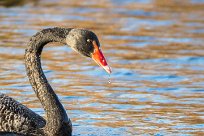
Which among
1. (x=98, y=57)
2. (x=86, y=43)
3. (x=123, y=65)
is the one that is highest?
(x=86, y=43)

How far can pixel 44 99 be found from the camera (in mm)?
8711

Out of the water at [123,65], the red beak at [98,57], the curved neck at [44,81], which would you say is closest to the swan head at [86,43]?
the red beak at [98,57]

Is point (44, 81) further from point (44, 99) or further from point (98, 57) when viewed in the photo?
point (98, 57)

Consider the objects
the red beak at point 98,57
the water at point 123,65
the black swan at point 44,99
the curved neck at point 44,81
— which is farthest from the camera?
the water at point 123,65

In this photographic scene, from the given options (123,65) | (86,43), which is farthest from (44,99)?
(123,65)

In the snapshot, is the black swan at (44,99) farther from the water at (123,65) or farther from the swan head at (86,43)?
the water at (123,65)

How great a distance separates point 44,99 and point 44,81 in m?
0.20

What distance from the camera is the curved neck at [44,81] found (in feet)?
28.0

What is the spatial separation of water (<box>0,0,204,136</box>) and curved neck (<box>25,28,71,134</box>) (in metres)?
0.49

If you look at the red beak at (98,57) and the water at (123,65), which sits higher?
the red beak at (98,57)

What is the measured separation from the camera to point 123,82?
1205 cm

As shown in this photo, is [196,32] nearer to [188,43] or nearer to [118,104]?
[188,43]

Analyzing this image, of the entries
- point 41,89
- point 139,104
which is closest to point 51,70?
point 139,104

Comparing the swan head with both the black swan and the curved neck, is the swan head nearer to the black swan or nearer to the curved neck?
the black swan
